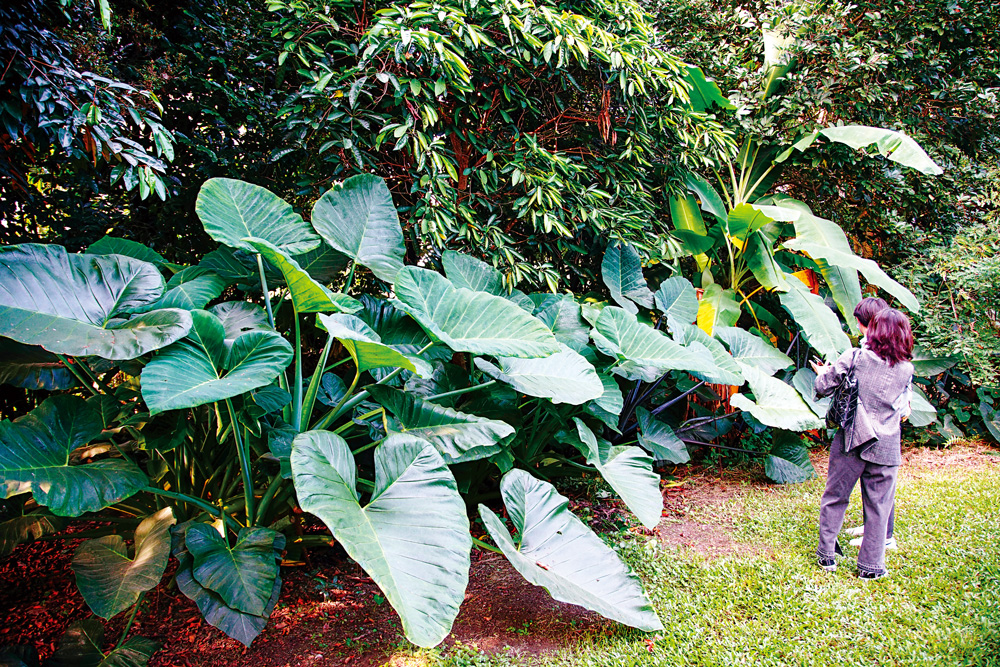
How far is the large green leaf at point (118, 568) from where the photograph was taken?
66.2 inches

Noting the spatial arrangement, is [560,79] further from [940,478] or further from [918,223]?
[918,223]

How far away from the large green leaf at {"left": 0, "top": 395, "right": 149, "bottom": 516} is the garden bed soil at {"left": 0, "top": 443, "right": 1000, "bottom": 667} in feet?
2.13

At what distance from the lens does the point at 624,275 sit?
357 centimetres

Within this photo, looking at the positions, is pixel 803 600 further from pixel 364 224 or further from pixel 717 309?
pixel 364 224

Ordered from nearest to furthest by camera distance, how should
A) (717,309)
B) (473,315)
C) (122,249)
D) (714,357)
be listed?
(473,315) < (122,249) < (714,357) < (717,309)

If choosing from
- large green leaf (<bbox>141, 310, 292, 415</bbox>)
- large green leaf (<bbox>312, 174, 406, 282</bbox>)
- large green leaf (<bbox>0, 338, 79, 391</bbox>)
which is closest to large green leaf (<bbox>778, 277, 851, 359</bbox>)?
large green leaf (<bbox>312, 174, 406, 282</bbox>)

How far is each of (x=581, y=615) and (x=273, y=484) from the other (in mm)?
1254

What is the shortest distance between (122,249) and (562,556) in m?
2.17

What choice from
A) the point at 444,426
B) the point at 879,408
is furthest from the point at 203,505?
the point at 879,408

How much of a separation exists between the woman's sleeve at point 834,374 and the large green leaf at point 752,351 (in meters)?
0.84

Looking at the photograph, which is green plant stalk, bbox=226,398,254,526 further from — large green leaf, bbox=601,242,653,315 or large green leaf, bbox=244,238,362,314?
large green leaf, bbox=601,242,653,315

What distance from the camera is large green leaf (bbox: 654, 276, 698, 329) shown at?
357 centimetres

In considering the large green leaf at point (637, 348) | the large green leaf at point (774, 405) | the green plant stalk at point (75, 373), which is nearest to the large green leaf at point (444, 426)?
the large green leaf at point (637, 348)

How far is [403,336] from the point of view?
249 cm
